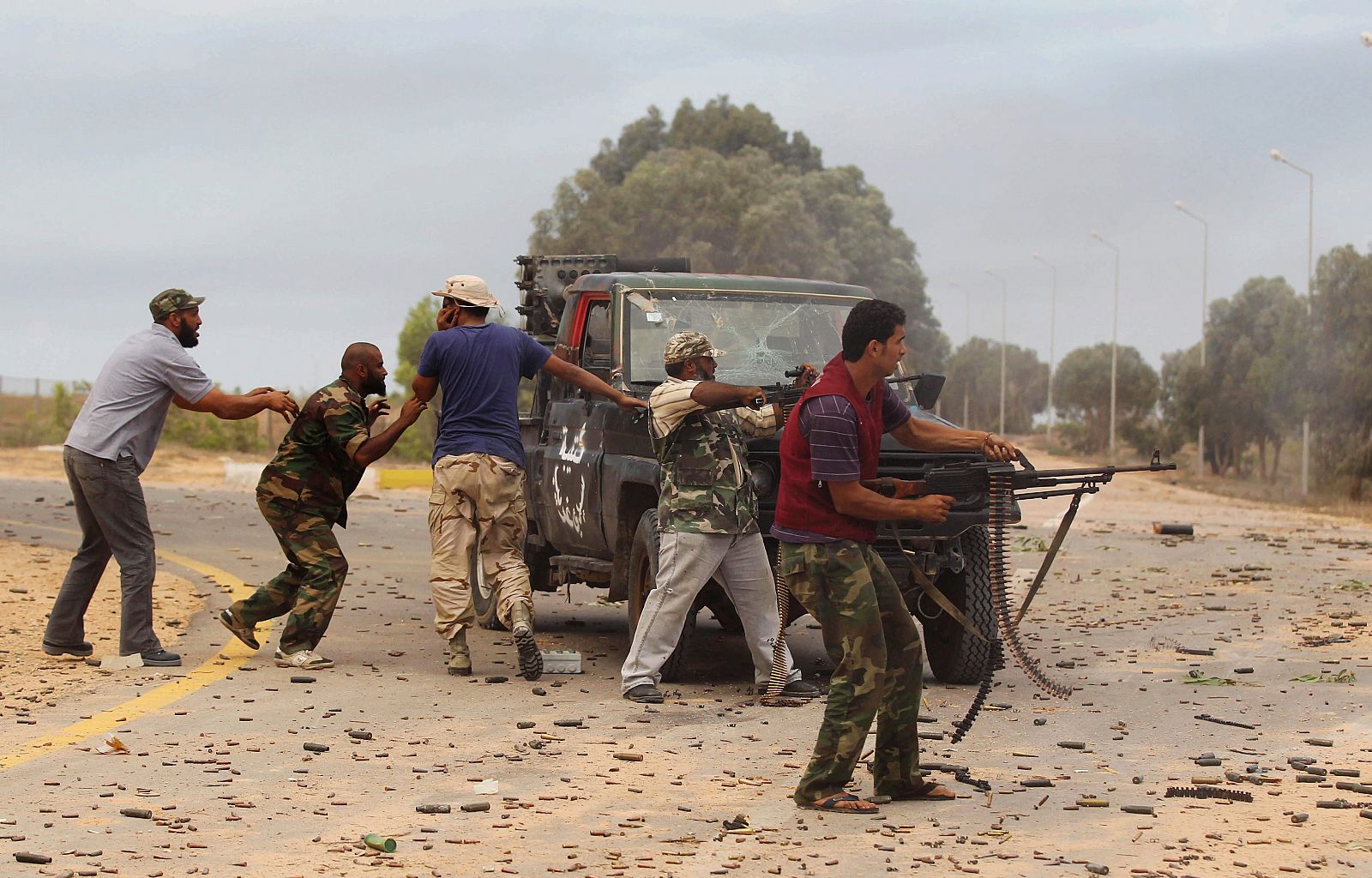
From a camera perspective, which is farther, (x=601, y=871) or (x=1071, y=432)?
(x=1071, y=432)

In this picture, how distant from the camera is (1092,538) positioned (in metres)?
23.0

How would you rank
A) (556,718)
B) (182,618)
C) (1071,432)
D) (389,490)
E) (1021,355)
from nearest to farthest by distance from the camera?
(556,718) → (182,618) → (389,490) → (1071,432) → (1021,355)

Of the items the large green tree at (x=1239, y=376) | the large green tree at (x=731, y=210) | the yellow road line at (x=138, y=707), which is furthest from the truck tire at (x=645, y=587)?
the large green tree at (x=731, y=210)

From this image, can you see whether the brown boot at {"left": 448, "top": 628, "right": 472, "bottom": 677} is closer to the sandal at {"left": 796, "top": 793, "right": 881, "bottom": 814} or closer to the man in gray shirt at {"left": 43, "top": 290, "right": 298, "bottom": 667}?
the man in gray shirt at {"left": 43, "top": 290, "right": 298, "bottom": 667}

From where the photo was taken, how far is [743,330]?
10.9 meters

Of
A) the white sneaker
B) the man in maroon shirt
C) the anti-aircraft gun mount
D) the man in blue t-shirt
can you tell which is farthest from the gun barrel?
the anti-aircraft gun mount

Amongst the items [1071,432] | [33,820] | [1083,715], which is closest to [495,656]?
[1083,715]

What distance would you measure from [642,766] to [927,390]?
4064 mm

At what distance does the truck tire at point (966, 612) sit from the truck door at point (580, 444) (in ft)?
7.06

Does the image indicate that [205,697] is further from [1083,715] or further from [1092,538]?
[1092,538]

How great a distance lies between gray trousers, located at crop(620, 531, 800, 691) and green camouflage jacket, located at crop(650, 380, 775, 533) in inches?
3.8

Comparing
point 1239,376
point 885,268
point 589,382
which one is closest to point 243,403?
point 589,382

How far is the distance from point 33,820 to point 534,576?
6.95 metres

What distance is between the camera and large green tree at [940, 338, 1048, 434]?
133375 millimetres
